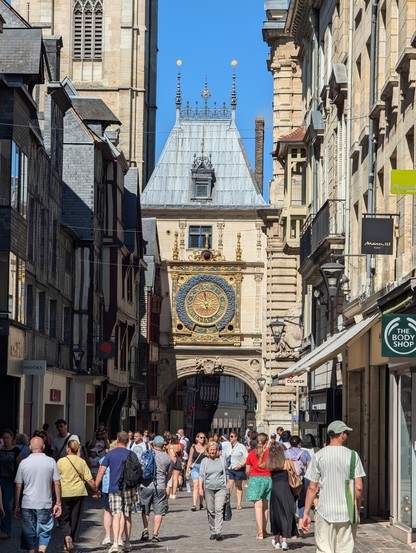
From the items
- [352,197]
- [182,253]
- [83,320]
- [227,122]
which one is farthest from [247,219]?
[352,197]

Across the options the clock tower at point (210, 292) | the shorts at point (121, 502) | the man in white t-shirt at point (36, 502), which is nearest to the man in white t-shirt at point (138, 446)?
the shorts at point (121, 502)

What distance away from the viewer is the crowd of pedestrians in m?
14.5

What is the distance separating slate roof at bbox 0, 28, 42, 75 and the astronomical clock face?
137ft

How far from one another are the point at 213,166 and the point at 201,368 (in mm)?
14230

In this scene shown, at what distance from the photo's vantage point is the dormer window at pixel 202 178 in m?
83.1

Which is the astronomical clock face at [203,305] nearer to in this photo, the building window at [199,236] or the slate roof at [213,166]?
the building window at [199,236]

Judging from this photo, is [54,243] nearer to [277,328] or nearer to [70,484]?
[277,328]

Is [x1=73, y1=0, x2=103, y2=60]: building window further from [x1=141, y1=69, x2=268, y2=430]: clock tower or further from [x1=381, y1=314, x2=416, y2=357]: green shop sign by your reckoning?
[x1=381, y1=314, x2=416, y2=357]: green shop sign

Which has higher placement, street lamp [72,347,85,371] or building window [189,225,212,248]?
building window [189,225,212,248]

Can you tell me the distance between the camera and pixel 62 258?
42.5 metres

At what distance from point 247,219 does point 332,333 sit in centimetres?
4706

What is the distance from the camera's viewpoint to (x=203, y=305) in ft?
252

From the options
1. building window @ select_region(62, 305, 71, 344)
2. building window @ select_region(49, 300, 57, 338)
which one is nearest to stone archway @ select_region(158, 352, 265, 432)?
building window @ select_region(62, 305, 71, 344)

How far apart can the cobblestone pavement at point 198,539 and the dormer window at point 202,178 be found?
2206 inches
